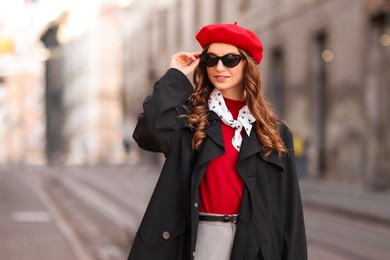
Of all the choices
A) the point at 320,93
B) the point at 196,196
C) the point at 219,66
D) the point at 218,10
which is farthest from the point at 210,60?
the point at 218,10

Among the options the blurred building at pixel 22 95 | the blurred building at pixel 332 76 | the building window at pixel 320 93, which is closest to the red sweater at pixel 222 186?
the blurred building at pixel 332 76

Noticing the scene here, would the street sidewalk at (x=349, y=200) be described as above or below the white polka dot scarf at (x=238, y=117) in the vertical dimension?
below

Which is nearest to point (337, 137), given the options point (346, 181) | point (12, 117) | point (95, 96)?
point (346, 181)

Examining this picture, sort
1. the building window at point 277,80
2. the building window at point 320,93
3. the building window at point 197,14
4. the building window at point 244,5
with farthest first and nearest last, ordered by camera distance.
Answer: the building window at point 197,14
the building window at point 244,5
the building window at point 277,80
the building window at point 320,93

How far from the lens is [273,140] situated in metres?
3.18

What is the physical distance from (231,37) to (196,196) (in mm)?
637

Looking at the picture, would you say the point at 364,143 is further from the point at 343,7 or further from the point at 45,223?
the point at 45,223

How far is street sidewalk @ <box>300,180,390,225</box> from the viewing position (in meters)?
13.6

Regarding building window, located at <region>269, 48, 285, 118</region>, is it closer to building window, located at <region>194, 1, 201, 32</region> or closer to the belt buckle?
building window, located at <region>194, 1, 201, 32</region>

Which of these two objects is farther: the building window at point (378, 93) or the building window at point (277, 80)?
the building window at point (277, 80)

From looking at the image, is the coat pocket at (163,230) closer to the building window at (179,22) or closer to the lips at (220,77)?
the lips at (220,77)

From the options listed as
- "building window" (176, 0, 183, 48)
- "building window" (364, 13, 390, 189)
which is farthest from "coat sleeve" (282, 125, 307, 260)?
"building window" (176, 0, 183, 48)

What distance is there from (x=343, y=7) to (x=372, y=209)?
31.2ft

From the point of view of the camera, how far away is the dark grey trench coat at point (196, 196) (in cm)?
310
